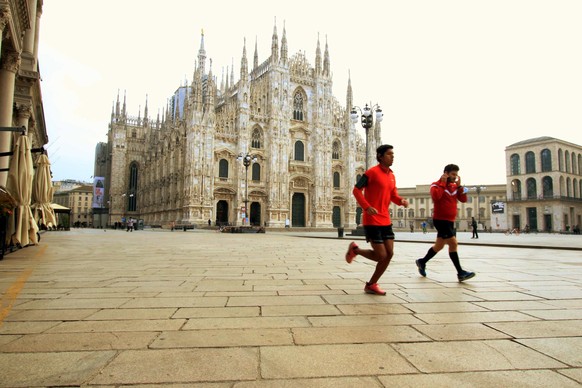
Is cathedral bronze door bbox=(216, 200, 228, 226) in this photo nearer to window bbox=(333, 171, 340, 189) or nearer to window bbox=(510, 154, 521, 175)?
window bbox=(333, 171, 340, 189)

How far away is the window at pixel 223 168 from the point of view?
125 feet

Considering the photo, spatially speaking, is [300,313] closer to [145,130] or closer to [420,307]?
[420,307]

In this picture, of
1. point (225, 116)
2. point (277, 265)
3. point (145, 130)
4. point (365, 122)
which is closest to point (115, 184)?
point (145, 130)

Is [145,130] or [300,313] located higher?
[145,130]

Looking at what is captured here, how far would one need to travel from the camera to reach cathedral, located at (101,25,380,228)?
36.8 meters

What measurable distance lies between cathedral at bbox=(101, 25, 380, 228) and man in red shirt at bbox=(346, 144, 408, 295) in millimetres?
30399

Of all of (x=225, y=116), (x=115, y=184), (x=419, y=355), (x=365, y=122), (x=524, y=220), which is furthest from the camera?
(x=115, y=184)

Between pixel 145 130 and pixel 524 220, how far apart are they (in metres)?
58.4

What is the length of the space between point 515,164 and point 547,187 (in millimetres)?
5333

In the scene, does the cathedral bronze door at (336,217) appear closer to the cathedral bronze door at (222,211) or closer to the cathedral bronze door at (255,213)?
the cathedral bronze door at (255,213)

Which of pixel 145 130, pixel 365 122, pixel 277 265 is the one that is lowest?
pixel 277 265

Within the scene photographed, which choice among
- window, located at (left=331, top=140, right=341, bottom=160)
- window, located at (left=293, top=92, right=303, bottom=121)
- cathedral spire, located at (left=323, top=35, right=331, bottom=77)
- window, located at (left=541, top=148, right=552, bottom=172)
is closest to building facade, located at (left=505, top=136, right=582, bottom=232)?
window, located at (left=541, top=148, right=552, bottom=172)

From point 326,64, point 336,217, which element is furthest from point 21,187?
point 326,64

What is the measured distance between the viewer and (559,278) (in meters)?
5.34
